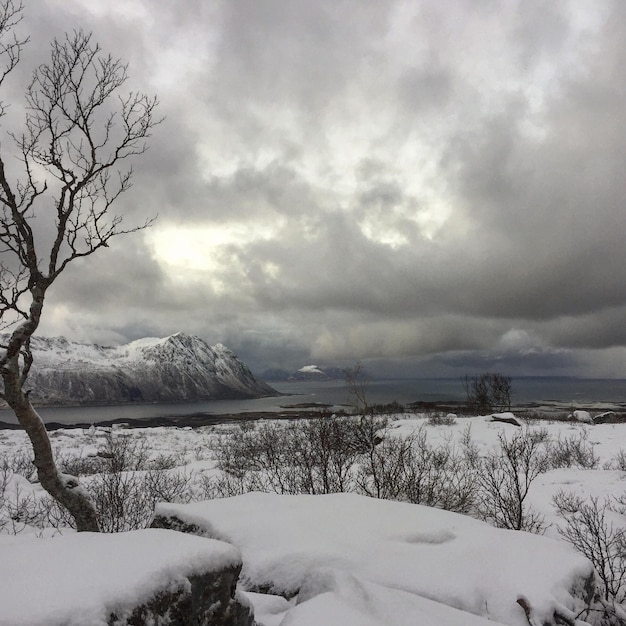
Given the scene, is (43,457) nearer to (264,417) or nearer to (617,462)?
(617,462)

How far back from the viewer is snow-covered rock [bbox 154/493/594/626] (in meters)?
3.44

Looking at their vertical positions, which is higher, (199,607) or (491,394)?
(199,607)

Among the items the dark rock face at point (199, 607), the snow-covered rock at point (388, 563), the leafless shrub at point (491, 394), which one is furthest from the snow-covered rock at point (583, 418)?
the dark rock face at point (199, 607)

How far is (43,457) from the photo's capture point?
6.33 meters

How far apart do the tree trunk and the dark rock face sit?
436 cm

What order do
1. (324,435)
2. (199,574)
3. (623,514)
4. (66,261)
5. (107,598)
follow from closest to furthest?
1. (107,598)
2. (199,574)
3. (66,261)
4. (623,514)
5. (324,435)

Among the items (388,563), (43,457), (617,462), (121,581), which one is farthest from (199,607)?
(617,462)

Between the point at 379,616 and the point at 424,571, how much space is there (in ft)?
5.14

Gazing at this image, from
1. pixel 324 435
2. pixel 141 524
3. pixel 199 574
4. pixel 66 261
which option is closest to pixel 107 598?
pixel 199 574

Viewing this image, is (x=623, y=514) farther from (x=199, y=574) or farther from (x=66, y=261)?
(x=66, y=261)

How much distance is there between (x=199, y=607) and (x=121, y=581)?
799mm

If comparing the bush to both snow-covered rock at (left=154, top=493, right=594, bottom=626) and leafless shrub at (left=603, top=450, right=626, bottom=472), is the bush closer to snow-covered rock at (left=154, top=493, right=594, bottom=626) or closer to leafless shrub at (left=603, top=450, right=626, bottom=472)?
leafless shrub at (left=603, top=450, right=626, bottom=472)

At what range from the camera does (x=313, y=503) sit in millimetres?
6430

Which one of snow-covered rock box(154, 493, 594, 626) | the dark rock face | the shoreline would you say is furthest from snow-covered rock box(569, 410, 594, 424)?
the dark rock face
